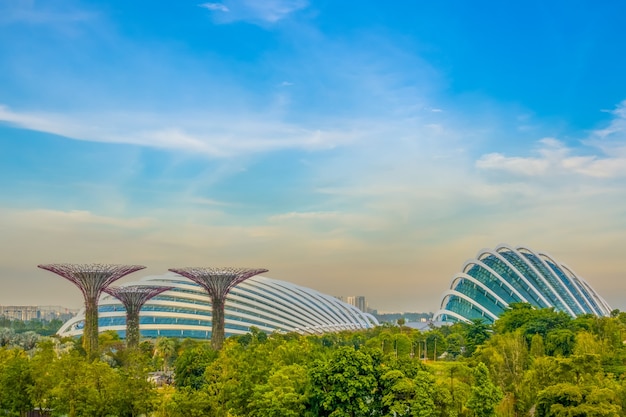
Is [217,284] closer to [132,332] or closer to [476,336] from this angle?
[132,332]

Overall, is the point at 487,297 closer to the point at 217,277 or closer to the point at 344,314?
the point at 344,314

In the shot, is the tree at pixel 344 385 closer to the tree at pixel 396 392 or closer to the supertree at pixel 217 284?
the tree at pixel 396 392

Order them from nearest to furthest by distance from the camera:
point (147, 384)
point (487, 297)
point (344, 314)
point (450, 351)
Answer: point (147, 384) < point (450, 351) < point (487, 297) < point (344, 314)

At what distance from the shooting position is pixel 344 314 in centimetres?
11331

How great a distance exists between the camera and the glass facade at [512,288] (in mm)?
87750

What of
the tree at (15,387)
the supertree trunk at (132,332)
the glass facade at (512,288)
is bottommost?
the tree at (15,387)

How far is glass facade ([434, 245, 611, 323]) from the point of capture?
288 feet

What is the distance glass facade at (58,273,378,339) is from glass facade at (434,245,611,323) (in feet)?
66.0

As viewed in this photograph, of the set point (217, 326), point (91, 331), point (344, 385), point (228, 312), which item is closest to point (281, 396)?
point (344, 385)

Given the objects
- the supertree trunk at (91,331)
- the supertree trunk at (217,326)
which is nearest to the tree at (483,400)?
the supertree trunk at (217,326)

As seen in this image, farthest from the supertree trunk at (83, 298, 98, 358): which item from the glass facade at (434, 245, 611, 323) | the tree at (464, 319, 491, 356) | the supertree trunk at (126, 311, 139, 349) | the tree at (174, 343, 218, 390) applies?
the glass facade at (434, 245, 611, 323)

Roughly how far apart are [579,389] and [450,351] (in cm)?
4342

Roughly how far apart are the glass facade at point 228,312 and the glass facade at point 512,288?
2012cm

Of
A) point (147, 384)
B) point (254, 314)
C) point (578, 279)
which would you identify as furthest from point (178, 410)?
point (578, 279)
